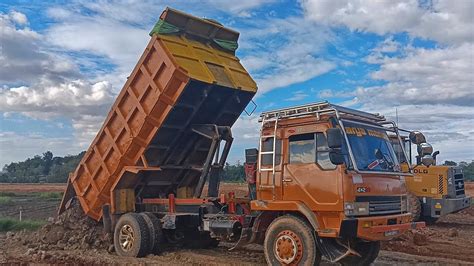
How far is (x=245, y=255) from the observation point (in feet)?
34.2

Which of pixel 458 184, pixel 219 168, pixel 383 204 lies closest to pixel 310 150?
pixel 383 204

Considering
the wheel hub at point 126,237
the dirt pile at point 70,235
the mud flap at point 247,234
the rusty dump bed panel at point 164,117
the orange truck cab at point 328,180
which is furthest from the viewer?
the dirt pile at point 70,235

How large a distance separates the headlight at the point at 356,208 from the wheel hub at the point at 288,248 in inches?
36.5

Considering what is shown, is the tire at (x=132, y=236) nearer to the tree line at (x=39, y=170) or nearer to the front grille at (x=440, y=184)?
the front grille at (x=440, y=184)

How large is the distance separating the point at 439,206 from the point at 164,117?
9.45m

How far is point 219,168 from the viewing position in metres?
10.7

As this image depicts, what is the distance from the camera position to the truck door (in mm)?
7648

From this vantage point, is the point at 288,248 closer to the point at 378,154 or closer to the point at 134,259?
the point at 378,154

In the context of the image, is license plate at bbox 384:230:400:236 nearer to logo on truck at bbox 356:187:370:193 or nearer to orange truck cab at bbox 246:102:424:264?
orange truck cab at bbox 246:102:424:264

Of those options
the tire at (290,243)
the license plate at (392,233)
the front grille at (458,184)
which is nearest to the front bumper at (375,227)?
the license plate at (392,233)

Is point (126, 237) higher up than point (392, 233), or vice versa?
Result: point (392, 233)

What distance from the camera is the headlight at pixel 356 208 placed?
24.5 feet

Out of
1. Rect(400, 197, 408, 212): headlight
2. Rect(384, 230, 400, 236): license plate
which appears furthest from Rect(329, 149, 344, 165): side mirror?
Rect(400, 197, 408, 212): headlight

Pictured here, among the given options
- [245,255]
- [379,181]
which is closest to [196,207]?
[245,255]
